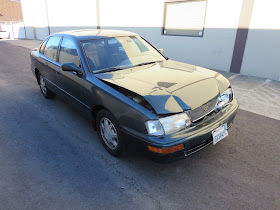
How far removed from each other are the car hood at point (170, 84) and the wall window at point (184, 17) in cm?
525

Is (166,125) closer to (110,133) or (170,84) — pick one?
(170,84)

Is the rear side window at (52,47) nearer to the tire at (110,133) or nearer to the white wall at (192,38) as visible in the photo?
the tire at (110,133)

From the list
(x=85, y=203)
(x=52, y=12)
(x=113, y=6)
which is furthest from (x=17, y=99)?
(x=52, y=12)

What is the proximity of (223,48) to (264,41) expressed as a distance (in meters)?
1.27

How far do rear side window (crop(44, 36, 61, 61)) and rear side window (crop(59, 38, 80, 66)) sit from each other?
31 cm

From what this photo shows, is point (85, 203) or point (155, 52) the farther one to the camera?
point (155, 52)

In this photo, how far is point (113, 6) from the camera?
1096 centimetres

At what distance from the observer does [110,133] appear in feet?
Answer: 9.47

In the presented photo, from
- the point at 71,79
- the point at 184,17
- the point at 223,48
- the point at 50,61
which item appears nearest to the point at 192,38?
the point at 184,17

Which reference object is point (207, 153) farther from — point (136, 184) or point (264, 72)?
point (264, 72)

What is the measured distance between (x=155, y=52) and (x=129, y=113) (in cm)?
194

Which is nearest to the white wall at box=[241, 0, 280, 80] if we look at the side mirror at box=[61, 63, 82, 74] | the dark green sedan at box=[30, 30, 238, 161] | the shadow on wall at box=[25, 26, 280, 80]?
the shadow on wall at box=[25, 26, 280, 80]

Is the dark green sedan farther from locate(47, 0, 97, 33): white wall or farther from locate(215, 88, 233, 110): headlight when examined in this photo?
locate(47, 0, 97, 33): white wall

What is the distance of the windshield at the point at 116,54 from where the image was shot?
3.21 meters
